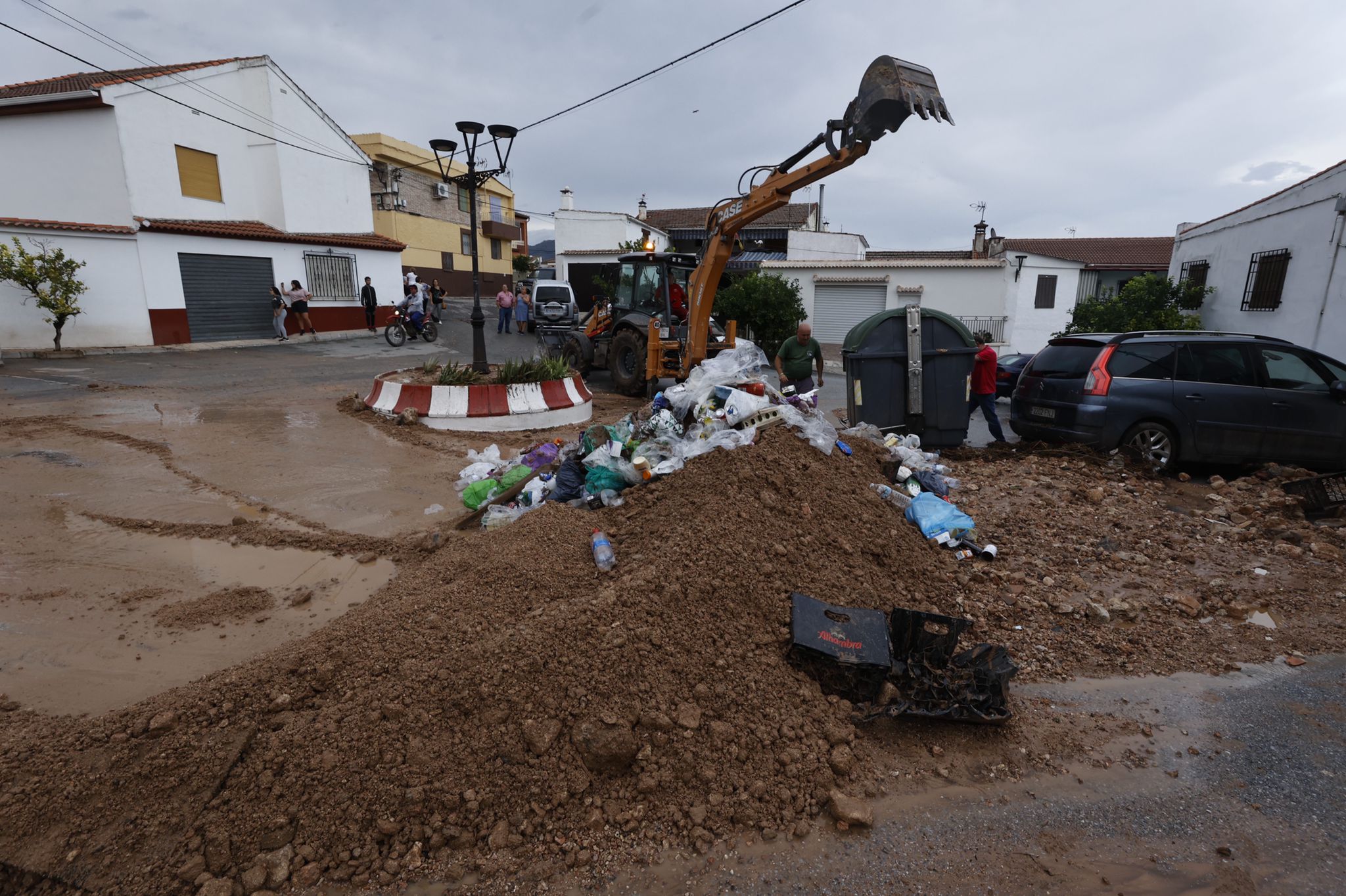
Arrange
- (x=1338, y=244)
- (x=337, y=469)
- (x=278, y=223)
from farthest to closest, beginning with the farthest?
(x=278, y=223), (x=1338, y=244), (x=337, y=469)

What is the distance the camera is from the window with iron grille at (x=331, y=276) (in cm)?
1911

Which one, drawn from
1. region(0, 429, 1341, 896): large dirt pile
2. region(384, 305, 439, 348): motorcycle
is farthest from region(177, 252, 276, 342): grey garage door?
region(0, 429, 1341, 896): large dirt pile

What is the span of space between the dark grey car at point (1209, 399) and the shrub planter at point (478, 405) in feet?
20.0

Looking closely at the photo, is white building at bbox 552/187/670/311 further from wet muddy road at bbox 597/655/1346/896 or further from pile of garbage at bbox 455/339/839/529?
wet muddy road at bbox 597/655/1346/896

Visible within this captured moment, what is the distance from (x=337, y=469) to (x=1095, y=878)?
21.5 ft

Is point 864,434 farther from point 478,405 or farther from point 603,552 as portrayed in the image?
point 478,405

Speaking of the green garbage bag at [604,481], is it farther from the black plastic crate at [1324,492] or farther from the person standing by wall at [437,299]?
the person standing by wall at [437,299]

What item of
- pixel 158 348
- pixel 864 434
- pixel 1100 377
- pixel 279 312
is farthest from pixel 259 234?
pixel 1100 377

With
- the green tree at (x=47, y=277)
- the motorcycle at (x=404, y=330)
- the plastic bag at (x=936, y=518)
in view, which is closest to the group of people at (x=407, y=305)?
the motorcycle at (x=404, y=330)

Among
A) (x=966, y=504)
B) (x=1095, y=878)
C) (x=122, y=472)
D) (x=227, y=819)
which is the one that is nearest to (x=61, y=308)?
(x=122, y=472)

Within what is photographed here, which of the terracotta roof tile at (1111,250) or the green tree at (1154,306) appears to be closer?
the green tree at (1154,306)

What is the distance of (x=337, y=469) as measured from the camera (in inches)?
261

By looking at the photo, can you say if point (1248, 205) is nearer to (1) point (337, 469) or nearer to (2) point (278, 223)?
(1) point (337, 469)

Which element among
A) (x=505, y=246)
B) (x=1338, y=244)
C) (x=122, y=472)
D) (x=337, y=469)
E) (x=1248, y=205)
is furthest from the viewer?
(x=505, y=246)
